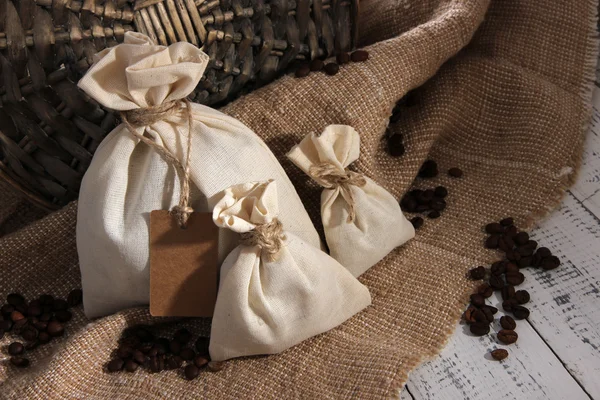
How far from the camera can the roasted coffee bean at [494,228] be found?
1.15 m

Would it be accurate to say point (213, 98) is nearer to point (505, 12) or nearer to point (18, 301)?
point (18, 301)

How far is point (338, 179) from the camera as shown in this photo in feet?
3.37

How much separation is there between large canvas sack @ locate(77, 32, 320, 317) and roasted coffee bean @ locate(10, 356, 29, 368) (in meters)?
0.12

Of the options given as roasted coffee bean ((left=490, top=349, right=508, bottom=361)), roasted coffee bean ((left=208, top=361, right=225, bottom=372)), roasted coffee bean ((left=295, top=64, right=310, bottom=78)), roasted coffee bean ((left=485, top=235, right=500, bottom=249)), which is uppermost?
roasted coffee bean ((left=295, top=64, right=310, bottom=78))

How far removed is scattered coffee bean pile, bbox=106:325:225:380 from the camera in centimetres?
96

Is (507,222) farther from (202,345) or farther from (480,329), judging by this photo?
(202,345)

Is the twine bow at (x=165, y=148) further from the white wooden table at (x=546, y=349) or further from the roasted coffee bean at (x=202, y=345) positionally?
the white wooden table at (x=546, y=349)

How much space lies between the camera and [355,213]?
1040 mm

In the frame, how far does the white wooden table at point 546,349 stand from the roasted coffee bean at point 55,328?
496 millimetres

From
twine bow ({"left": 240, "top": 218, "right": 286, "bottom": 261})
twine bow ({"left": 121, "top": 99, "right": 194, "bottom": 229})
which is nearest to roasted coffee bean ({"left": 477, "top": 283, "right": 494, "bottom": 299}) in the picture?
twine bow ({"left": 240, "top": 218, "right": 286, "bottom": 261})

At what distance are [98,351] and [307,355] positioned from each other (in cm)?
28

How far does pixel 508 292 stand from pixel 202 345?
1.49 feet

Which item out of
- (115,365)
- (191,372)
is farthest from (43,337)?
(191,372)

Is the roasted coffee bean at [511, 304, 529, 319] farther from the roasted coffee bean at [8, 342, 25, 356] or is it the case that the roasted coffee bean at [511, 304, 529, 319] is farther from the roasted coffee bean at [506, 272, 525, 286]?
the roasted coffee bean at [8, 342, 25, 356]
